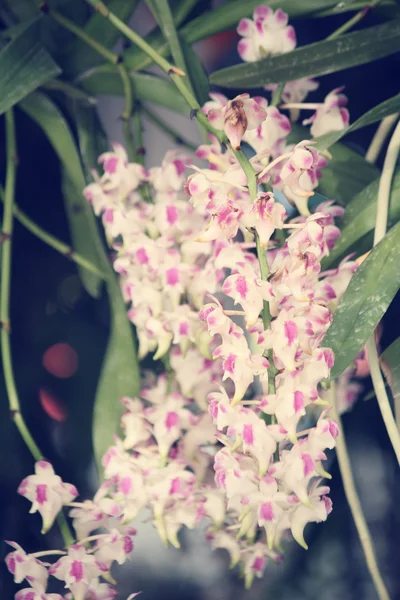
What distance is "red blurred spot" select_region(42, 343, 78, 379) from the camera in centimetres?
81

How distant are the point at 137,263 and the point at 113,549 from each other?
26 cm

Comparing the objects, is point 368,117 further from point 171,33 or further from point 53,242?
point 53,242

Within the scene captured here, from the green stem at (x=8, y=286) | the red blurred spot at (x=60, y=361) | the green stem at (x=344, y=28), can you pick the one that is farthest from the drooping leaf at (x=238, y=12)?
the red blurred spot at (x=60, y=361)

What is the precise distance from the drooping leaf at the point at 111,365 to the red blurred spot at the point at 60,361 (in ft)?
0.25

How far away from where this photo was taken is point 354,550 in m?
0.73

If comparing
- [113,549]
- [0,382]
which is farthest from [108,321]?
[113,549]

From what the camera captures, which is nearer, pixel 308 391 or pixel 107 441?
pixel 308 391

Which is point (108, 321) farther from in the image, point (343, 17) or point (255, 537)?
point (343, 17)

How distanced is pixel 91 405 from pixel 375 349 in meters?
0.36

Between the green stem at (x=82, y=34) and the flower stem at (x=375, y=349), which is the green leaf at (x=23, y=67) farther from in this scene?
the flower stem at (x=375, y=349)

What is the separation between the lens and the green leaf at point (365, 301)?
559 mm

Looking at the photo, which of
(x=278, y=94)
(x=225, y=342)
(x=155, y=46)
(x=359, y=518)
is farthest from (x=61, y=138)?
(x=359, y=518)

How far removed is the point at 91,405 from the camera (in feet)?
2.67

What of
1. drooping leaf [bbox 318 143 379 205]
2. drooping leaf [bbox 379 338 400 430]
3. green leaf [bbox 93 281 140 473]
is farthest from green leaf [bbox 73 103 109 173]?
drooping leaf [bbox 379 338 400 430]
